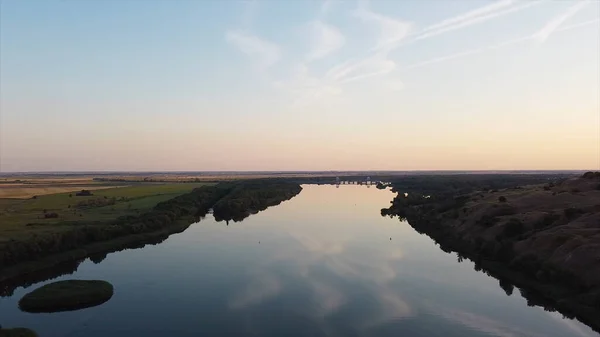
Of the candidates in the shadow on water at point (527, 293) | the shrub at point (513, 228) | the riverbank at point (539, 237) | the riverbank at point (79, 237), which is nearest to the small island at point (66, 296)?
the riverbank at point (79, 237)

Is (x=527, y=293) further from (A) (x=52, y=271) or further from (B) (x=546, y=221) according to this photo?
(A) (x=52, y=271)

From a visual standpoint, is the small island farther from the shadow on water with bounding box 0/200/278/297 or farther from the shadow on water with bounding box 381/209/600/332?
the shadow on water with bounding box 381/209/600/332

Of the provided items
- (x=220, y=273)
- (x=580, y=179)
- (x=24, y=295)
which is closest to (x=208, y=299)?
(x=220, y=273)

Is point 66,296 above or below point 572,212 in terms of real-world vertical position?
below

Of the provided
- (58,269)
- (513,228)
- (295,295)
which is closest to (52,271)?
(58,269)


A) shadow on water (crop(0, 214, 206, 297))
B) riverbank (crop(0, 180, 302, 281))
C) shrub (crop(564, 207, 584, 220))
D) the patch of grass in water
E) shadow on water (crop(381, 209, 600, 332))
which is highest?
shrub (crop(564, 207, 584, 220))

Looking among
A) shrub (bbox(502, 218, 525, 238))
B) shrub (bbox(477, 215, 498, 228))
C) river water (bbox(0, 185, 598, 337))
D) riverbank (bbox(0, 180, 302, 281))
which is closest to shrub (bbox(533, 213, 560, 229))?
shrub (bbox(502, 218, 525, 238))

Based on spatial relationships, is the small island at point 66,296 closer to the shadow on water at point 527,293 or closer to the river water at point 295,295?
the river water at point 295,295
